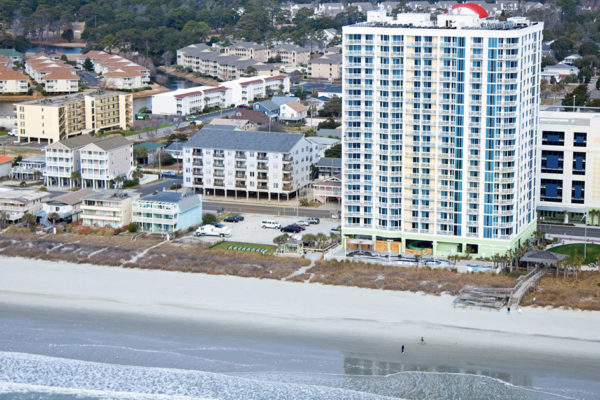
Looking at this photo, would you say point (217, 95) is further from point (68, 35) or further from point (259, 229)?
point (68, 35)

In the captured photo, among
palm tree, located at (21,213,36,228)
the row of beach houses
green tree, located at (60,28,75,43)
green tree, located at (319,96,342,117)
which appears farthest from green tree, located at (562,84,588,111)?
green tree, located at (60,28,75,43)

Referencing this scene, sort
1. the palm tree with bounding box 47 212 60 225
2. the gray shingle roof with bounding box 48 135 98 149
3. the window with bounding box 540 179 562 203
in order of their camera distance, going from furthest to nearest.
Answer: the gray shingle roof with bounding box 48 135 98 149, the window with bounding box 540 179 562 203, the palm tree with bounding box 47 212 60 225

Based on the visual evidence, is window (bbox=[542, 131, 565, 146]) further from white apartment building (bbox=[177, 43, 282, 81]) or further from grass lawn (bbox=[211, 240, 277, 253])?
white apartment building (bbox=[177, 43, 282, 81])

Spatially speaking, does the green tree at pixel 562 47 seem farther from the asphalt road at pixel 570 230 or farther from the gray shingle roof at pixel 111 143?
the asphalt road at pixel 570 230

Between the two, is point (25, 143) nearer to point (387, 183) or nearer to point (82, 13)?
point (387, 183)

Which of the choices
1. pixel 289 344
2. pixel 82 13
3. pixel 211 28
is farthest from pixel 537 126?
pixel 82 13

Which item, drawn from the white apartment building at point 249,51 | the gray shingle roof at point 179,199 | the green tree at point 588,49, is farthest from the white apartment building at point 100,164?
the green tree at point 588,49
